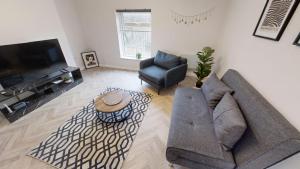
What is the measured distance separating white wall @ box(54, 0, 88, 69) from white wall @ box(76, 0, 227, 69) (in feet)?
0.54

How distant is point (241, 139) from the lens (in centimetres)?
124

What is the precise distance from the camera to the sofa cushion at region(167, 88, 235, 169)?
1200 millimetres

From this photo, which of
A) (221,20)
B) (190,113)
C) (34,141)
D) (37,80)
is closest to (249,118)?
(190,113)

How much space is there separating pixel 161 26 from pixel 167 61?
0.95m

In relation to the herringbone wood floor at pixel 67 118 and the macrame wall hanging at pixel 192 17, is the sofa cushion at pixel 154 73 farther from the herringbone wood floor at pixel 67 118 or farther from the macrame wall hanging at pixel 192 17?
the macrame wall hanging at pixel 192 17

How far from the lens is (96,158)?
63.8 inches

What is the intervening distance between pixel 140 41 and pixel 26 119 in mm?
3019

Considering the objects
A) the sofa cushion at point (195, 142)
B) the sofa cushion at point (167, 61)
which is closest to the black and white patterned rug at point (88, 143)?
the sofa cushion at point (195, 142)

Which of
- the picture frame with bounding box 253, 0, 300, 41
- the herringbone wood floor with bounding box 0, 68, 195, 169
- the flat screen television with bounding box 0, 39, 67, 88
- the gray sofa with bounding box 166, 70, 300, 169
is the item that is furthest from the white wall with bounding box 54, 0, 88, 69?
the picture frame with bounding box 253, 0, 300, 41

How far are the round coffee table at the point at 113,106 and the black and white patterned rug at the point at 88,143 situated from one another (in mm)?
87

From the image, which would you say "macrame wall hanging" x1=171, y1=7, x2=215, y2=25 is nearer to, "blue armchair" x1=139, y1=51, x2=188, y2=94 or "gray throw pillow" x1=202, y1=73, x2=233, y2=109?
"blue armchair" x1=139, y1=51, x2=188, y2=94

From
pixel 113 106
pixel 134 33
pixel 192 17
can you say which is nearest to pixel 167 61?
pixel 192 17

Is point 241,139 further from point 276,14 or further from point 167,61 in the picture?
point 167,61

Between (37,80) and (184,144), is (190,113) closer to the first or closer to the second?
(184,144)
